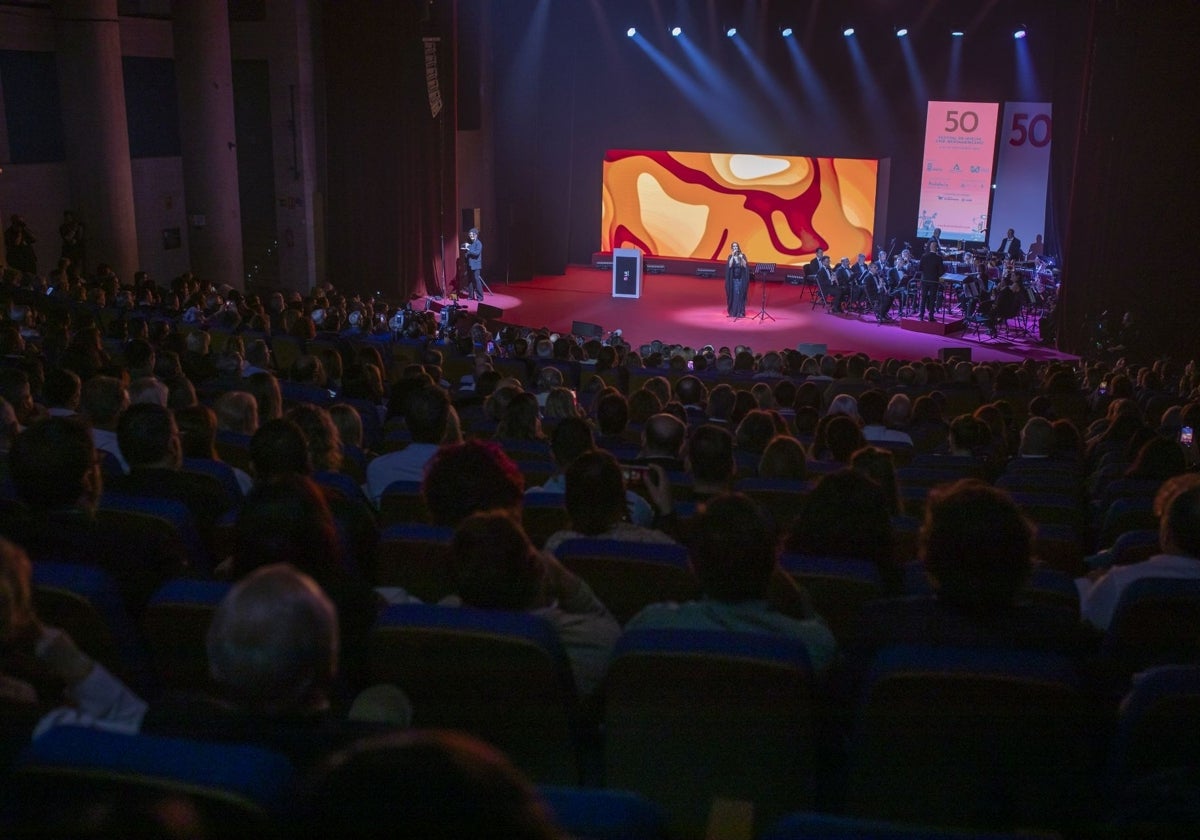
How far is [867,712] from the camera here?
2.26 metres

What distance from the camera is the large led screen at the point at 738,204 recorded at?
21812mm

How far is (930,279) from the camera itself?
1770 cm

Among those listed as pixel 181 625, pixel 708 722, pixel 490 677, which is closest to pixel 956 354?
pixel 708 722

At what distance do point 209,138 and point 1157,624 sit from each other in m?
15.7

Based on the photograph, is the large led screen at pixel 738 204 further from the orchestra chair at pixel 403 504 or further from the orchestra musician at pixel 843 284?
the orchestra chair at pixel 403 504

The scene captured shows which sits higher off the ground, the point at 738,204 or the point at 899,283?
the point at 738,204

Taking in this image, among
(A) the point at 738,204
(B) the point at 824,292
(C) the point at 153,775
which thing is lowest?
(B) the point at 824,292

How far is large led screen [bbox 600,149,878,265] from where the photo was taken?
859 inches

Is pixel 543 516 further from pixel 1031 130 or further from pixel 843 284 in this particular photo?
pixel 1031 130

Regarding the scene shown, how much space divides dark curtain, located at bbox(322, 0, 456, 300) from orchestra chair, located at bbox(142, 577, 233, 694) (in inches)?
625

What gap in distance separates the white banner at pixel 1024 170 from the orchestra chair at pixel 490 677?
20.0m

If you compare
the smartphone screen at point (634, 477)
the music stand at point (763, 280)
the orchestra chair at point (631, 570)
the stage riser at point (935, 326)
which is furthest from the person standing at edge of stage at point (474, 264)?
the orchestra chair at point (631, 570)

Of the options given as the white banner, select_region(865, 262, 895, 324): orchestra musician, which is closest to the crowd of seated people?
select_region(865, 262, 895, 324): orchestra musician

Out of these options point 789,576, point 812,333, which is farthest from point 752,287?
point 789,576
